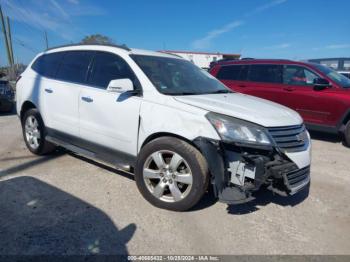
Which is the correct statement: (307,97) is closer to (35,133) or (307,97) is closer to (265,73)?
(265,73)

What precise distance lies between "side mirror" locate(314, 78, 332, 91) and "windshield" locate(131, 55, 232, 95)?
349cm

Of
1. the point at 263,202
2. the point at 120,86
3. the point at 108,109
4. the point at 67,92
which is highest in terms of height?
the point at 120,86

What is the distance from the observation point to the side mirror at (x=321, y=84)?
22.1ft

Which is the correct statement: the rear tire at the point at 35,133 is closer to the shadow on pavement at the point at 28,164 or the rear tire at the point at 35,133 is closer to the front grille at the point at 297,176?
the shadow on pavement at the point at 28,164

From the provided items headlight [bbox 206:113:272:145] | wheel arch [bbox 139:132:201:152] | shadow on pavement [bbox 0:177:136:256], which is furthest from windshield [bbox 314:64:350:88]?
shadow on pavement [bbox 0:177:136:256]

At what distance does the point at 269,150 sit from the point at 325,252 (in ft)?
3.47

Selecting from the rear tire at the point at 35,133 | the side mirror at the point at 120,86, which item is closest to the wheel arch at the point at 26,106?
the rear tire at the point at 35,133

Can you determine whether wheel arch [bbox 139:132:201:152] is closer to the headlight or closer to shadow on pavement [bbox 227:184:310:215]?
the headlight

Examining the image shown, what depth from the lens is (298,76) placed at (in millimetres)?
7266

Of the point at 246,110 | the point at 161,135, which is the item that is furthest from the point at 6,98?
the point at 246,110

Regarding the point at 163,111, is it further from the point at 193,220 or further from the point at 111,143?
the point at 193,220

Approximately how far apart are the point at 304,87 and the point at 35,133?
6030 millimetres

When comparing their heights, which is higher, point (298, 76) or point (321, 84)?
point (298, 76)

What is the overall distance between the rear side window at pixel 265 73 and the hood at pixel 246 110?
428 cm
